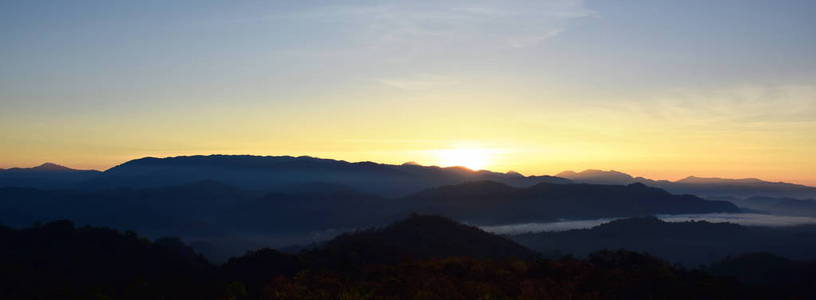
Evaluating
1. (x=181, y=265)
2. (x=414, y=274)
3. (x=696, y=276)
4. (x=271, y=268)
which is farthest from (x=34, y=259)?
(x=696, y=276)

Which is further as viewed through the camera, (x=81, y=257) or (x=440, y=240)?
(x=440, y=240)

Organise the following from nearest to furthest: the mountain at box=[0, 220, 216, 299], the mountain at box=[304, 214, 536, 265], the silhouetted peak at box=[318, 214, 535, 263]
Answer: the mountain at box=[0, 220, 216, 299] → the mountain at box=[304, 214, 536, 265] → the silhouetted peak at box=[318, 214, 535, 263]

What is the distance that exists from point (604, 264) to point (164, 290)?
25.0m

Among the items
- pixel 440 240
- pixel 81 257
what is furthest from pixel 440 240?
pixel 81 257

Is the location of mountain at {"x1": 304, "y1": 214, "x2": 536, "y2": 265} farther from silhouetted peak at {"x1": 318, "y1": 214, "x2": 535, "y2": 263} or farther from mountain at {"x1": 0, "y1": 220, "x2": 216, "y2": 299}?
mountain at {"x1": 0, "y1": 220, "x2": 216, "y2": 299}

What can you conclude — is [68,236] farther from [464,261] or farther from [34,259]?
[464,261]

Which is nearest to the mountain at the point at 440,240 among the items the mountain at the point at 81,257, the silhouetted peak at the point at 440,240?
the silhouetted peak at the point at 440,240

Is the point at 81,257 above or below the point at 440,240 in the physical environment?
above

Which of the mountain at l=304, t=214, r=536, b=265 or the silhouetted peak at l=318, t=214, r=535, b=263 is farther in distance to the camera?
the silhouetted peak at l=318, t=214, r=535, b=263

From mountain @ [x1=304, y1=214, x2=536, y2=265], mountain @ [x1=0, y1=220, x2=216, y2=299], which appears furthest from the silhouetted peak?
mountain @ [x1=0, y1=220, x2=216, y2=299]

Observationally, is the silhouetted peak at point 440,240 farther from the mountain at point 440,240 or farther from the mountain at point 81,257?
the mountain at point 81,257

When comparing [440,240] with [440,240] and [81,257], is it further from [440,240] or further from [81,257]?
[81,257]

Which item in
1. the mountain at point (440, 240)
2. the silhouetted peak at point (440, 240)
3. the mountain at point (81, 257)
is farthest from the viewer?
the silhouetted peak at point (440, 240)

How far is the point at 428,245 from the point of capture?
410 ft
